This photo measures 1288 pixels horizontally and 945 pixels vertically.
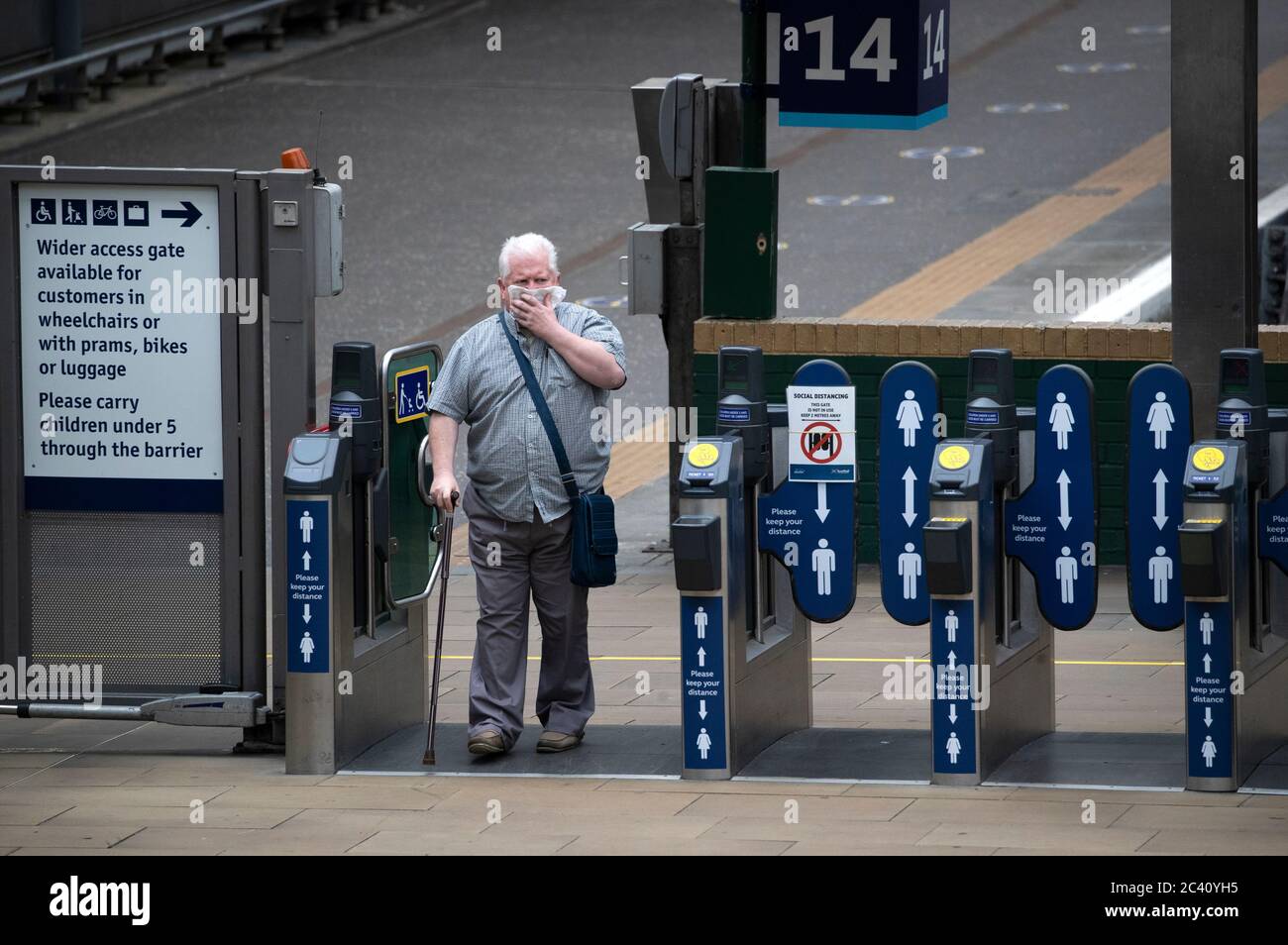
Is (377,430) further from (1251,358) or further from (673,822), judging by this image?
(1251,358)

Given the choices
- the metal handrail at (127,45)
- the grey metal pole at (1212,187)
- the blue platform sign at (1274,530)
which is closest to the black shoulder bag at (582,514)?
the blue platform sign at (1274,530)

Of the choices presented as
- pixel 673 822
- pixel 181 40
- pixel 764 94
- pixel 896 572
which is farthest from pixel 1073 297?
pixel 181 40

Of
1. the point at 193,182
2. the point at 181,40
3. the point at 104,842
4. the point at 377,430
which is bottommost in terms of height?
the point at 104,842

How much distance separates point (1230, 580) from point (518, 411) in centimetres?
239

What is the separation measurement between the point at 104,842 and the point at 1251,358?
390 centimetres

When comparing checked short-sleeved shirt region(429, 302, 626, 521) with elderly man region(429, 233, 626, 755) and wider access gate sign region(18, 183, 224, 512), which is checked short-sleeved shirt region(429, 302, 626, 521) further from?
wider access gate sign region(18, 183, 224, 512)

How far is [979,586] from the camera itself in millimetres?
7266

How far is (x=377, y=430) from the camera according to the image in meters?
7.93

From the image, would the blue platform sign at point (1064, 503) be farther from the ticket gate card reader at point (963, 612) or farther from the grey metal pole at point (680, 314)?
the grey metal pole at point (680, 314)

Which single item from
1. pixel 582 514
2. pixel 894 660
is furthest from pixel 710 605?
pixel 894 660

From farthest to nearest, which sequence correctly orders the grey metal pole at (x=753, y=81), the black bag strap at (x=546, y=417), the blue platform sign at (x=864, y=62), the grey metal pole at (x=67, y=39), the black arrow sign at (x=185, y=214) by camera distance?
the grey metal pole at (x=67, y=39), the grey metal pole at (x=753, y=81), the blue platform sign at (x=864, y=62), the black arrow sign at (x=185, y=214), the black bag strap at (x=546, y=417)

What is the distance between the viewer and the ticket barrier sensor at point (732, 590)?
7430mm

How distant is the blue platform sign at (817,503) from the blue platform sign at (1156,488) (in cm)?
95


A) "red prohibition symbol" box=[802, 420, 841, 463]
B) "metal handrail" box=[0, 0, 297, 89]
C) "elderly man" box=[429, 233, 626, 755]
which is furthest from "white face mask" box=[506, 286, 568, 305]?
"metal handrail" box=[0, 0, 297, 89]
